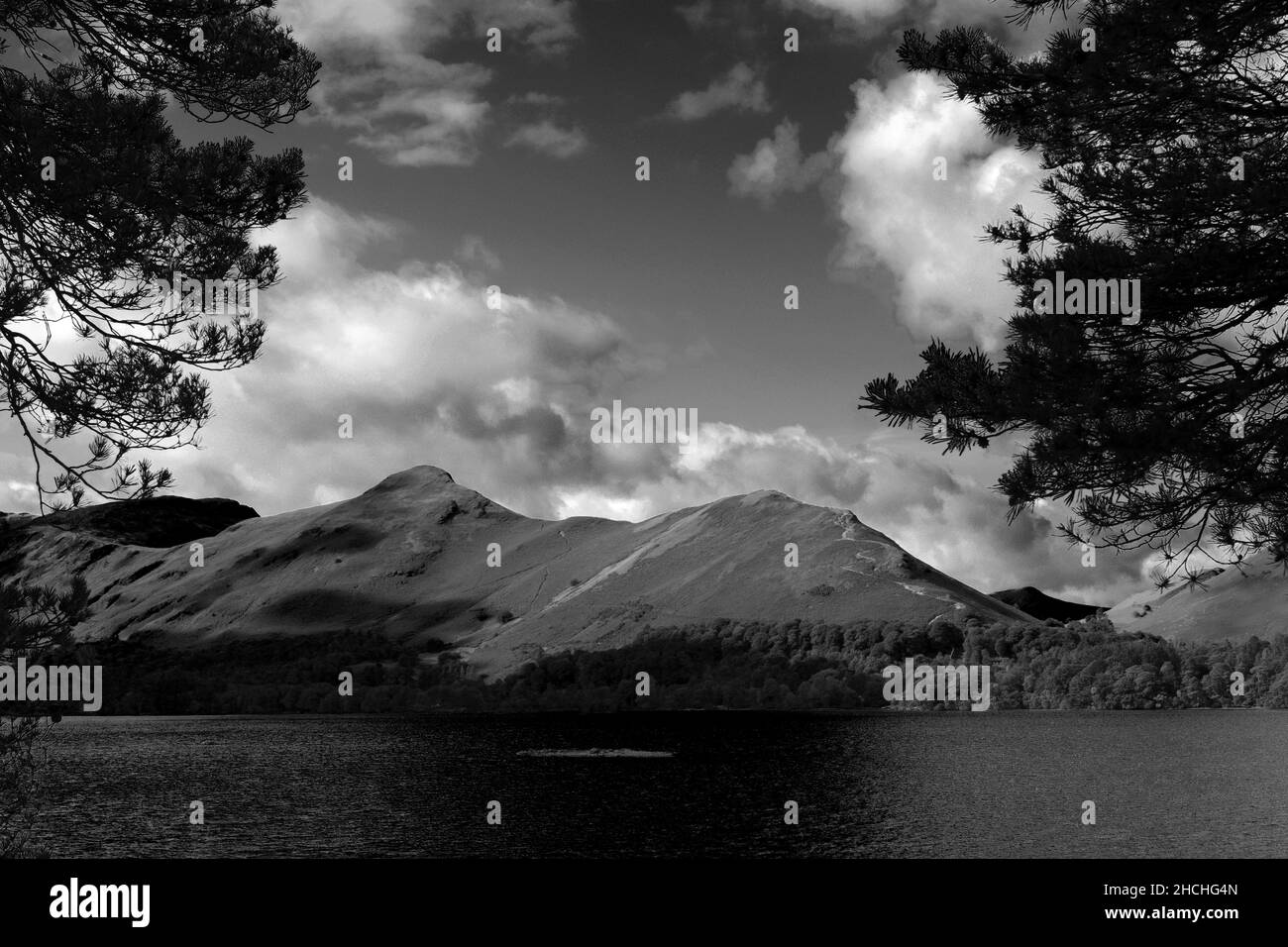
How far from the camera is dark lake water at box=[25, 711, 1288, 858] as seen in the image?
64500mm

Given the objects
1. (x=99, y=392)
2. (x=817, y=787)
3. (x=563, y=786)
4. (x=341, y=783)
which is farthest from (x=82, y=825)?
(x=99, y=392)

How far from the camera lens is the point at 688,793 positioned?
307 feet

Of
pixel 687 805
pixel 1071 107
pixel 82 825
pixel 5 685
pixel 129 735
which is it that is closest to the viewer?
pixel 5 685

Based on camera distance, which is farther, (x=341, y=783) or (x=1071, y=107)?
(x=341, y=783)

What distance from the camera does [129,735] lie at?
17650cm

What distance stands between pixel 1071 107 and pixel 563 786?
299 feet

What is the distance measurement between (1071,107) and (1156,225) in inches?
93.9

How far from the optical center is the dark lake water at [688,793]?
212 ft

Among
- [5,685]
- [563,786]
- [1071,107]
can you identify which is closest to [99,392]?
[5,685]
